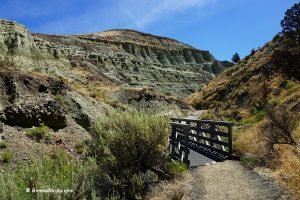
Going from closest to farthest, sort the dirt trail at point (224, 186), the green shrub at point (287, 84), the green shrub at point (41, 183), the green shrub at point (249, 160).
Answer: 1. the green shrub at point (41, 183)
2. the dirt trail at point (224, 186)
3. the green shrub at point (249, 160)
4. the green shrub at point (287, 84)

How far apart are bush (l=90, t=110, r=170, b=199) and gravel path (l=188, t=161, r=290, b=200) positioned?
4.16ft

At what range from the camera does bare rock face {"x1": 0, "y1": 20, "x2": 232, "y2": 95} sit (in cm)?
5522

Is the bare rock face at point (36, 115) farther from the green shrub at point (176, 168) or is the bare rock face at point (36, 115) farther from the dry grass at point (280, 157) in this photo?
the dry grass at point (280, 157)

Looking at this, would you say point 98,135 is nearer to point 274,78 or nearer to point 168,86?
point 274,78

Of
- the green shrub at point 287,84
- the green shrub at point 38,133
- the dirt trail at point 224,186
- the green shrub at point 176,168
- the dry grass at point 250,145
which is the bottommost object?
the dirt trail at point 224,186

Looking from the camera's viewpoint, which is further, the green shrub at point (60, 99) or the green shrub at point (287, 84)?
the green shrub at point (287, 84)

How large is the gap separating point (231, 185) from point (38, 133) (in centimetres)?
966

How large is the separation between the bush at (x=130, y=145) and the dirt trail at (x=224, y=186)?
991 millimetres

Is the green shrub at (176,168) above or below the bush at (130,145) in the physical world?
below

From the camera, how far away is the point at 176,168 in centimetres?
1105

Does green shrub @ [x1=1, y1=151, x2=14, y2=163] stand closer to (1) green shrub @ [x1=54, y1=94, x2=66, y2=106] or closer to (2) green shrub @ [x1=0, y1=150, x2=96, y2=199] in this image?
(2) green shrub @ [x1=0, y1=150, x2=96, y2=199]

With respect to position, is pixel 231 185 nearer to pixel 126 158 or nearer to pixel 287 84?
pixel 126 158

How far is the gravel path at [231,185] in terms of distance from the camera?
834 cm

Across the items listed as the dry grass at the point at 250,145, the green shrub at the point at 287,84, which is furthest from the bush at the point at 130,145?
the green shrub at the point at 287,84
